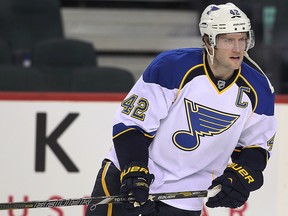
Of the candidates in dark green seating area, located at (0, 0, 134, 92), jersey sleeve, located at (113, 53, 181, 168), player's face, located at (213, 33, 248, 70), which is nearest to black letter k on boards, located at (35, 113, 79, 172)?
dark green seating area, located at (0, 0, 134, 92)

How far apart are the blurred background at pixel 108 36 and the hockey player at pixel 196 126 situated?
1614mm

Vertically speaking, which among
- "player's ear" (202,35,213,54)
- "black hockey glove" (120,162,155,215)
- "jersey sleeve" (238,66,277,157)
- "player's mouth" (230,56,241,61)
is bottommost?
"black hockey glove" (120,162,155,215)

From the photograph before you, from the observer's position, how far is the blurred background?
4.63 metres

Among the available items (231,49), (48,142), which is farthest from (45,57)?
(231,49)

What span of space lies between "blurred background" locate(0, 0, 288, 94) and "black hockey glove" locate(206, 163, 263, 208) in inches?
66.4

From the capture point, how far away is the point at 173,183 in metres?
2.90

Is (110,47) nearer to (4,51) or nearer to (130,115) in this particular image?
(4,51)

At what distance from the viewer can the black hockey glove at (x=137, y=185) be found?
265cm

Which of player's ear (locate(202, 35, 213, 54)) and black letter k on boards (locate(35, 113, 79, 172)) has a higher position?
player's ear (locate(202, 35, 213, 54))

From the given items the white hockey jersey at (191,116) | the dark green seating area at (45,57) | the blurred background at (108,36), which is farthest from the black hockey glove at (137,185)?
the blurred background at (108,36)

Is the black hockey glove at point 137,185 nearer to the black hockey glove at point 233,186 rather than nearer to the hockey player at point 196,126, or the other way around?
the hockey player at point 196,126

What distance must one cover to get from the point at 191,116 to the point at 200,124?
4 cm

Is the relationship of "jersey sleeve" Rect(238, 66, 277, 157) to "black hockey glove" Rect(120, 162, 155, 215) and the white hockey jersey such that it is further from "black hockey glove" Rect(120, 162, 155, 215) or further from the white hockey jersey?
"black hockey glove" Rect(120, 162, 155, 215)

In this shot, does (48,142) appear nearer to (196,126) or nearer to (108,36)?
(196,126)
